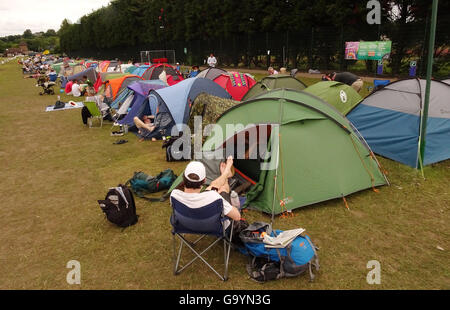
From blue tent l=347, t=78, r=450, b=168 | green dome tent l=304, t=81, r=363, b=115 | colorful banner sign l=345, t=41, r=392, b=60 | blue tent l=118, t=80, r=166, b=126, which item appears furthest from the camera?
colorful banner sign l=345, t=41, r=392, b=60

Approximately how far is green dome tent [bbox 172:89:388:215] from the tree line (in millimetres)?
12906

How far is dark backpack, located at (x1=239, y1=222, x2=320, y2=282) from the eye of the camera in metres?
3.83

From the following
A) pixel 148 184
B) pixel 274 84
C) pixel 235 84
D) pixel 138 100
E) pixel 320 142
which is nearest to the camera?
pixel 320 142

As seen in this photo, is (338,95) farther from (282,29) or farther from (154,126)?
(282,29)

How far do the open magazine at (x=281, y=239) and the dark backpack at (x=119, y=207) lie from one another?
7.94 feet

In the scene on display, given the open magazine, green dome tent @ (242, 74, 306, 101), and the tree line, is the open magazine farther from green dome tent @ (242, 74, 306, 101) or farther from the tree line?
the tree line

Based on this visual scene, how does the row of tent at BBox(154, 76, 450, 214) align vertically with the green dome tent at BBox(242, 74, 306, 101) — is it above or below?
below

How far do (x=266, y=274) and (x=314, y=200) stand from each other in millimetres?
1926

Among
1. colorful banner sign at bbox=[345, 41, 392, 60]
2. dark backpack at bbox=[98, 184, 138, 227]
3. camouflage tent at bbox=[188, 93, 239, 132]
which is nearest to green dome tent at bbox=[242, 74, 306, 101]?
camouflage tent at bbox=[188, 93, 239, 132]

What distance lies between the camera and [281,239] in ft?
12.9

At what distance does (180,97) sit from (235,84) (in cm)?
368

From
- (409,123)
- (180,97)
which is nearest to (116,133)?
(180,97)

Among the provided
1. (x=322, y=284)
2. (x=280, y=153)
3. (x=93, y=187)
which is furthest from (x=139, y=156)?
(x=322, y=284)
